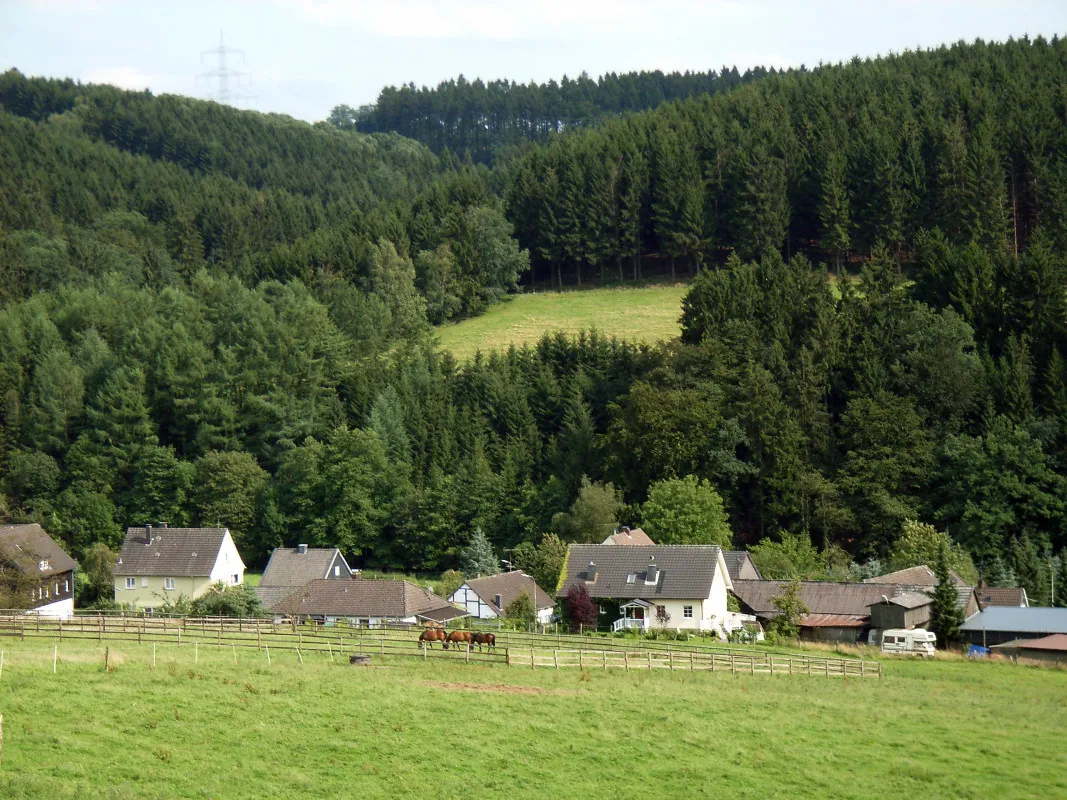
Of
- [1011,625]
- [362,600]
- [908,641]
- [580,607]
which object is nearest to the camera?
[908,641]

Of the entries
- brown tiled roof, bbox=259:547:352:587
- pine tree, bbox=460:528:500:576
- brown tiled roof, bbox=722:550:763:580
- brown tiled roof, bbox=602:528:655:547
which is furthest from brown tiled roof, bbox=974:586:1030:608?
brown tiled roof, bbox=259:547:352:587

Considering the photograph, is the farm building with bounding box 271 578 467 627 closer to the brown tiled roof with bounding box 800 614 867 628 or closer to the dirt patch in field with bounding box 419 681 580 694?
the brown tiled roof with bounding box 800 614 867 628

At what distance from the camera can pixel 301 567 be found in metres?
73.9

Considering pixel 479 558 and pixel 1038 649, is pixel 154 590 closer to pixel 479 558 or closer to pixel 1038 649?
pixel 479 558

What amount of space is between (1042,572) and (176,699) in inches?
1875

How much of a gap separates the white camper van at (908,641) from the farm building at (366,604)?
18817mm

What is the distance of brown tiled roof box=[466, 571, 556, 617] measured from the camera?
6394cm

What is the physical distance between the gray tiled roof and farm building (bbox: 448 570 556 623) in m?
2.99

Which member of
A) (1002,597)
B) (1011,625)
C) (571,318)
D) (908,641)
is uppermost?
(571,318)

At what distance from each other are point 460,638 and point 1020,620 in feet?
85.7

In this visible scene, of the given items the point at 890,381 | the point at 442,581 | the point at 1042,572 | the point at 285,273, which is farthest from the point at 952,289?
the point at 285,273

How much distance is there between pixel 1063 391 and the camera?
74500 mm

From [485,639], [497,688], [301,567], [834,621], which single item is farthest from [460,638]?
[301,567]

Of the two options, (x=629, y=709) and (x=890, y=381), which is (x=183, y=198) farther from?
(x=629, y=709)
